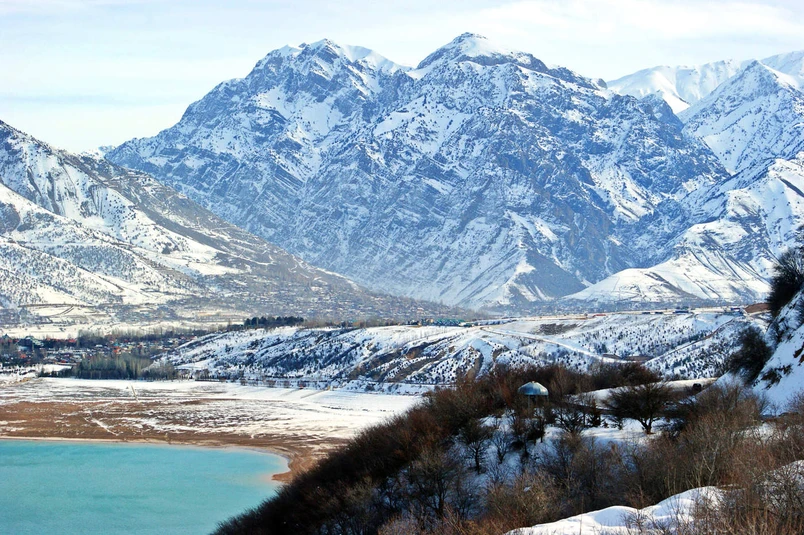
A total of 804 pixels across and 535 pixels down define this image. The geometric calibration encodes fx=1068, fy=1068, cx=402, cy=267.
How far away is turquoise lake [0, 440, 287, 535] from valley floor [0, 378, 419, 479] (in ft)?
16.3

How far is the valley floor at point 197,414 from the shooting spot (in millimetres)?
122625

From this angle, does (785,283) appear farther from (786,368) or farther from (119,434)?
(119,434)

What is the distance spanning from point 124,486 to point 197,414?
43411 mm

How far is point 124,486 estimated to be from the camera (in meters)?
96.9

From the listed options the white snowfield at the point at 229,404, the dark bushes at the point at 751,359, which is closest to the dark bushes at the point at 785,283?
the dark bushes at the point at 751,359

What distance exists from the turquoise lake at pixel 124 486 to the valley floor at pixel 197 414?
16.3ft

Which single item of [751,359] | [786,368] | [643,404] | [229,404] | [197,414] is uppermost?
[786,368]

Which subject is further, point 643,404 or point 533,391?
point 533,391

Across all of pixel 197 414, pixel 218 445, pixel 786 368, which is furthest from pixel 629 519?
pixel 197 414

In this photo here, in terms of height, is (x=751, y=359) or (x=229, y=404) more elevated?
(x=751, y=359)

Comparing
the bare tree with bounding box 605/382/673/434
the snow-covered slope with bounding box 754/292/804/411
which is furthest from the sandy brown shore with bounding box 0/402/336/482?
the snow-covered slope with bounding box 754/292/804/411

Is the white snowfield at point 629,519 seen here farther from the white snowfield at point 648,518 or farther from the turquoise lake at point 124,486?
the turquoise lake at point 124,486

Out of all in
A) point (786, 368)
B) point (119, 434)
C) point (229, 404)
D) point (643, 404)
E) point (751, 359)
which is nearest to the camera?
point (643, 404)

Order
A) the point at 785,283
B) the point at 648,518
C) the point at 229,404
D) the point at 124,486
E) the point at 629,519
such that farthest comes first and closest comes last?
the point at 229,404, the point at 124,486, the point at 785,283, the point at 648,518, the point at 629,519
